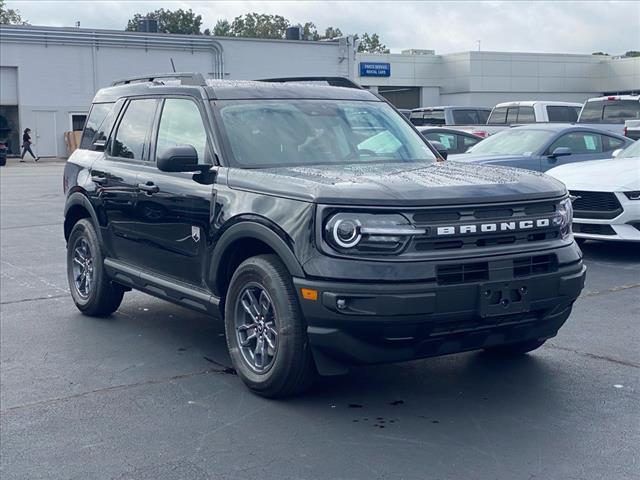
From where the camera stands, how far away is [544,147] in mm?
13281

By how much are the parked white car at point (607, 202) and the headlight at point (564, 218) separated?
4906 millimetres

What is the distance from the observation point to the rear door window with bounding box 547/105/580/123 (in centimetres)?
2395

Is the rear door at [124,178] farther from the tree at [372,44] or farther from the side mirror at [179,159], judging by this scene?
the tree at [372,44]

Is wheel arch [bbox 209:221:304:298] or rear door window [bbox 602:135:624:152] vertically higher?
rear door window [bbox 602:135:624:152]

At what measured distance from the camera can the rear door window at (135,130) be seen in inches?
279

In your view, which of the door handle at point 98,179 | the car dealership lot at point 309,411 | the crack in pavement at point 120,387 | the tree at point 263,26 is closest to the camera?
the car dealership lot at point 309,411

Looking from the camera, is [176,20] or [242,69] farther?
[176,20]

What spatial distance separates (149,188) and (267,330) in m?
1.76

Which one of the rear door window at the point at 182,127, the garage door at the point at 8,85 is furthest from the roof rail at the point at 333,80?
the garage door at the point at 8,85

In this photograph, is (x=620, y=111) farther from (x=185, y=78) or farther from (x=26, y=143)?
(x=26, y=143)

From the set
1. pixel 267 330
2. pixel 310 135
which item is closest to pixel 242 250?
pixel 267 330

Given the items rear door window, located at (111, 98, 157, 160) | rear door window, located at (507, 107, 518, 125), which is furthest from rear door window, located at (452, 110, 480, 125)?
rear door window, located at (111, 98, 157, 160)

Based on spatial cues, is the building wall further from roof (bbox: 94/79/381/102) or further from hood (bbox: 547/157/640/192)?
roof (bbox: 94/79/381/102)

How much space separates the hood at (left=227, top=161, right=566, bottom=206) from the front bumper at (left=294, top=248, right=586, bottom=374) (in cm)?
44
